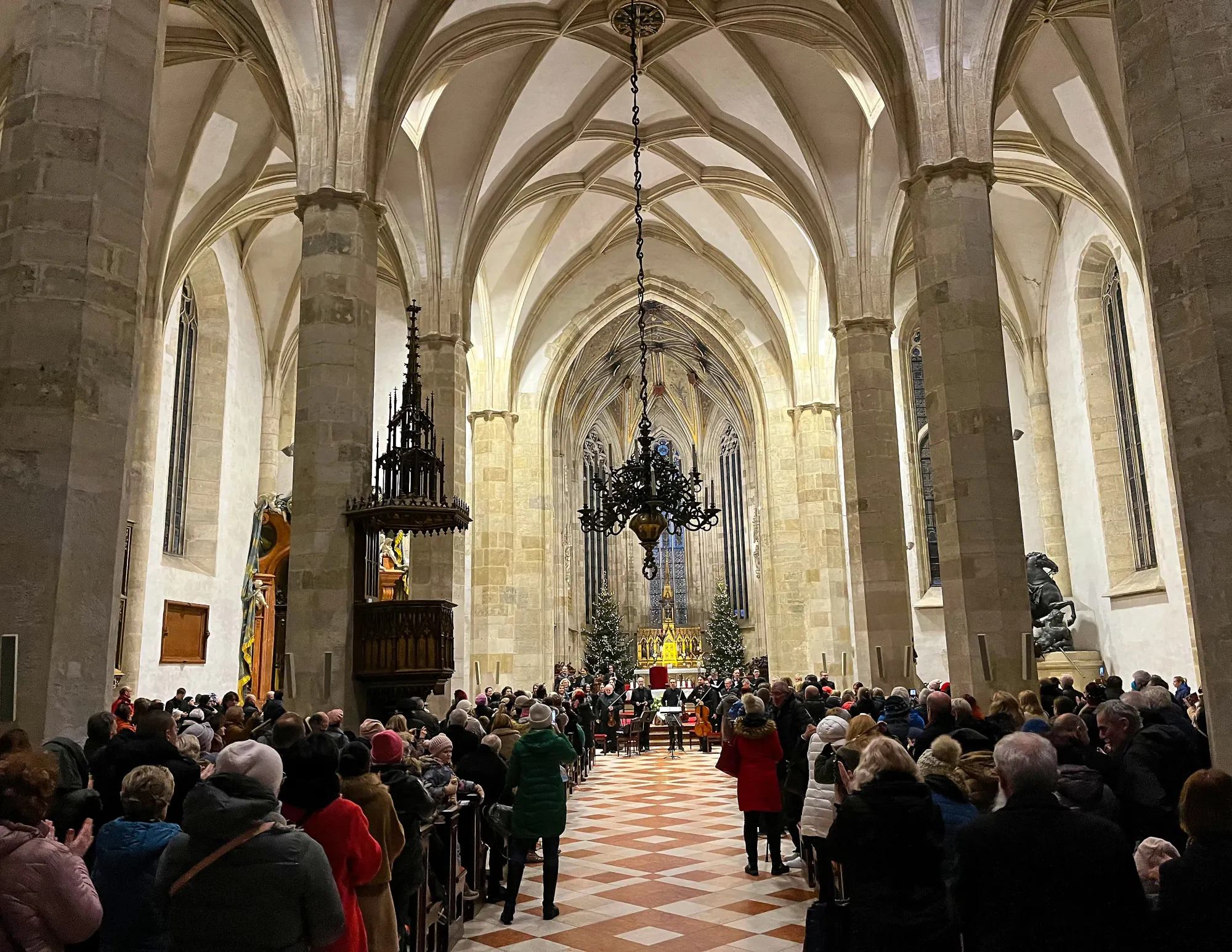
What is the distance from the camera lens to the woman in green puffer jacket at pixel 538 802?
599cm

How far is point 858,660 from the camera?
14.1 metres

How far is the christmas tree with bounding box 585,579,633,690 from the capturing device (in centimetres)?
3219

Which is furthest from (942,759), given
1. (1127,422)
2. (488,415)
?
(488,415)

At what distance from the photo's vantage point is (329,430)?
10055 millimetres

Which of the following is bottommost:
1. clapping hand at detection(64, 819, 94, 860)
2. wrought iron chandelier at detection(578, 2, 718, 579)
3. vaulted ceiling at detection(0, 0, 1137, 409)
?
clapping hand at detection(64, 819, 94, 860)

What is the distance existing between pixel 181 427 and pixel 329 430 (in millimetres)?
8551

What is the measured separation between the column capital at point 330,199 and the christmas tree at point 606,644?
21.9 m

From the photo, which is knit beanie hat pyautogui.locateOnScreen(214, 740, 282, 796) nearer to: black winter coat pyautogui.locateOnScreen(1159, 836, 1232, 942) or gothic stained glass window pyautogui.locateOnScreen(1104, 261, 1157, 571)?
black winter coat pyautogui.locateOnScreen(1159, 836, 1232, 942)

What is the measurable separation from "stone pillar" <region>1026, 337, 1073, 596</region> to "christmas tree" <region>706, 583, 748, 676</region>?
14.0 m

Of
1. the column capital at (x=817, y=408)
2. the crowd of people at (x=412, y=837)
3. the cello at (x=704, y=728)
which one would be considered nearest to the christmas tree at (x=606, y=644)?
the cello at (x=704, y=728)

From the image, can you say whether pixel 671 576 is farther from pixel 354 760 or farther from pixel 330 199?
pixel 354 760

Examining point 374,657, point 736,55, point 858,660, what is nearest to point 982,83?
point 736,55

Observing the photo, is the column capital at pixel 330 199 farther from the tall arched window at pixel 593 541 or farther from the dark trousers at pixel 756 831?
the tall arched window at pixel 593 541

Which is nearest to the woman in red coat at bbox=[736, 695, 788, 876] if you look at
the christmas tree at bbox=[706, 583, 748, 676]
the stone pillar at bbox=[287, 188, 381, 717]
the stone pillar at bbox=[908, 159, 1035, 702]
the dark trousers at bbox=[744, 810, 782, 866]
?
the dark trousers at bbox=[744, 810, 782, 866]
